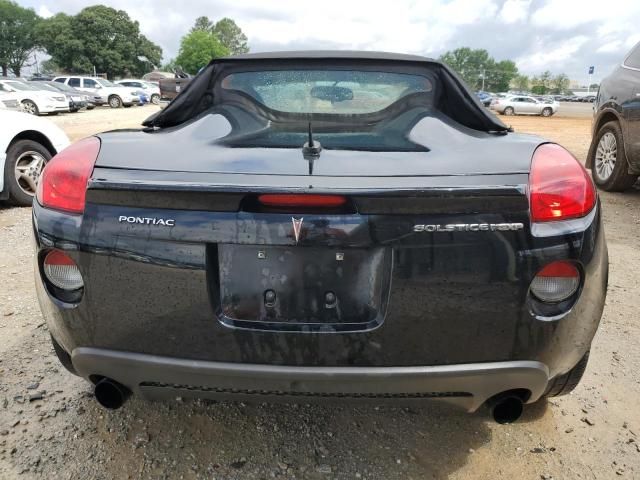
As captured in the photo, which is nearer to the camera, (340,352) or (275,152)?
(340,352)

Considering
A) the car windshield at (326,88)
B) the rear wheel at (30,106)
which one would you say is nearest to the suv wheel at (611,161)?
the car windshield at (326,88)

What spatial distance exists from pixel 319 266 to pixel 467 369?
56 cm

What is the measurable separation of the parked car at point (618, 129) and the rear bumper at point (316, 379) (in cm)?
520

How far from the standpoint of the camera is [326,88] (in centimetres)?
256

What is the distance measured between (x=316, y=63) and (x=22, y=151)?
178 inches

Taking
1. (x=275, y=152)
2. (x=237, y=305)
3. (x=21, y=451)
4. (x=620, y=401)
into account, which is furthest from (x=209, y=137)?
(x=620, y=401)

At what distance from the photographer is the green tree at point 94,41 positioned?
73.7 m

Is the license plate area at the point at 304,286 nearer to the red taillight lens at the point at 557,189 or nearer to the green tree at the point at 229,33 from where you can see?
the red taillight lens at the point at 557,189

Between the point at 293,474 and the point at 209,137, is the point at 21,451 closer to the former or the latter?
the point at 293,474

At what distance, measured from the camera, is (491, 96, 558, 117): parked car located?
3556cm

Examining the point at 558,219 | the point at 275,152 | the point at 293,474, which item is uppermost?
the point at 275,152

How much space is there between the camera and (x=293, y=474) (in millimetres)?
1949

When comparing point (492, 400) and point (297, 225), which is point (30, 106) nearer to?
point (297, 225)

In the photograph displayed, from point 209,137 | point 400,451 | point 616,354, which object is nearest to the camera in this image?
point 209,137
